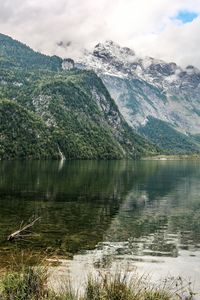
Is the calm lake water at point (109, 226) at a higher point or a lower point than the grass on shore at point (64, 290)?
lower

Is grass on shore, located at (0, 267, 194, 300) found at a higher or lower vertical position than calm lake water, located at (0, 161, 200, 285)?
higher

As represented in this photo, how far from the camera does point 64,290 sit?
2122 cm

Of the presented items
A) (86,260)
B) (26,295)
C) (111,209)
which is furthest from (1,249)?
(111,209)

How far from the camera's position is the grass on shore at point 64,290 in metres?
20.1

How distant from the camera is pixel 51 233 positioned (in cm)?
5212

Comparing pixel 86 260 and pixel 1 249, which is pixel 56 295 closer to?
pixel 86 260

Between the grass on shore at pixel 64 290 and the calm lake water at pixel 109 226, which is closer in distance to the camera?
the grass on shore at pixel 64 290

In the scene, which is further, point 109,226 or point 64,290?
point 109,226

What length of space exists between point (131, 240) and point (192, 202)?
44113 mm

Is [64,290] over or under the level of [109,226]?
over

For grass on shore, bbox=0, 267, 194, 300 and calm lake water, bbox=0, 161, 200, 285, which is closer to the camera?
grass on shore, bbox=0, 267, 194, 300

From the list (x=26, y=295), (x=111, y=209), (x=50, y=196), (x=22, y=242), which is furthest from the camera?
(x=50, y=196)

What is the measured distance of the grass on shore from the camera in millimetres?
20125

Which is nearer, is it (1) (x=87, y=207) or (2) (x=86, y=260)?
(2) (x=86, y=260)
